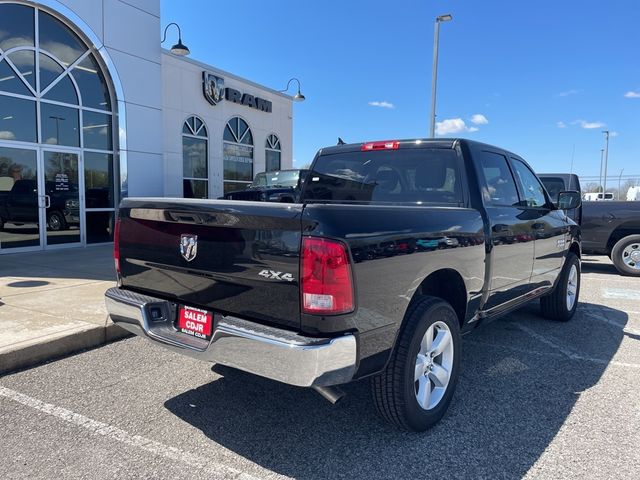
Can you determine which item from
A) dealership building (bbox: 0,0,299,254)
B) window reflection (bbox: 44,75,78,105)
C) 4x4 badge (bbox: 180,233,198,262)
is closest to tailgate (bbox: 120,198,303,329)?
4x4 badge (bbox: 180,233,198,262)

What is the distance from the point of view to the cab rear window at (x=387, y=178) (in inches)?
151

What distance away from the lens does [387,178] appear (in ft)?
13.5

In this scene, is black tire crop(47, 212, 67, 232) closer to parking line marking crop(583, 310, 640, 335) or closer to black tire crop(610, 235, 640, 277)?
parking line marking crop(583, 310, 640, 335)

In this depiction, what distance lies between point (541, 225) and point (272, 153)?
14.9m

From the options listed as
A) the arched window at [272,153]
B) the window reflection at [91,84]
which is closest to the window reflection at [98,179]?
the window reflection at [91,84]

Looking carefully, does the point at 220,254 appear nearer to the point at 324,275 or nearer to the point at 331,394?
the point at 324,275

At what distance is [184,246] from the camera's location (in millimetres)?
2875

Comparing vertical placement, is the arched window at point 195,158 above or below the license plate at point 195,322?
above

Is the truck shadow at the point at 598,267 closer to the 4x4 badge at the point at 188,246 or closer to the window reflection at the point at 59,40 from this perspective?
the 4x4 badge at the point at 188,246

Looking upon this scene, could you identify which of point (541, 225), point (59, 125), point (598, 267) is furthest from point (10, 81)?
point (598, 267)

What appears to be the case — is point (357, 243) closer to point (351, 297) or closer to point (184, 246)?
point (351, 297)

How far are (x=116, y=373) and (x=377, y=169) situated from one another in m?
2.78

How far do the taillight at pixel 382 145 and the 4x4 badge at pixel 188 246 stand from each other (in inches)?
81.2

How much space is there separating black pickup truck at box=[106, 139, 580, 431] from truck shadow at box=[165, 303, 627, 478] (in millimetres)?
226
